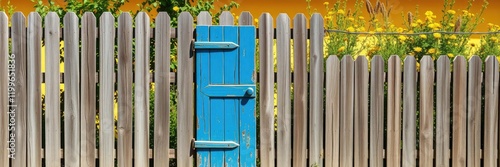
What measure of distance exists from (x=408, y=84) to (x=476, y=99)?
524mm

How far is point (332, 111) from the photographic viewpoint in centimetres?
611

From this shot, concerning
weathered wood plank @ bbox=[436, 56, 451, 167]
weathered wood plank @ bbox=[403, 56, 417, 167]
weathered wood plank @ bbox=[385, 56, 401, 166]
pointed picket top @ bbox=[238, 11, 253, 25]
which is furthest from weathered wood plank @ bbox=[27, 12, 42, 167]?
weathered wood plank @ bbox=[436, 56, 451, 167]

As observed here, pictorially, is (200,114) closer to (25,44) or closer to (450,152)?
(25,44)

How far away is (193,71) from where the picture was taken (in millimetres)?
6035

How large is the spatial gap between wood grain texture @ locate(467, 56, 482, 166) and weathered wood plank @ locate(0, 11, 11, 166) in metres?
3.19

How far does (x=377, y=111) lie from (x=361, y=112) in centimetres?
12

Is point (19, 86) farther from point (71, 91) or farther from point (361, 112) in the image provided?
point (361, 112)

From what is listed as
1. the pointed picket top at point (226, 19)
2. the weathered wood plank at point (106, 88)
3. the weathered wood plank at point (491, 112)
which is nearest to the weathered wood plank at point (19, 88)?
the weathered wood plank at point (106, 88)

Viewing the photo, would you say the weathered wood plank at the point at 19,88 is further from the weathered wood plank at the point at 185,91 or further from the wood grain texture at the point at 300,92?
the wood grain texture at the point at 300,92

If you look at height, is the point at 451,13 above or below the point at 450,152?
above

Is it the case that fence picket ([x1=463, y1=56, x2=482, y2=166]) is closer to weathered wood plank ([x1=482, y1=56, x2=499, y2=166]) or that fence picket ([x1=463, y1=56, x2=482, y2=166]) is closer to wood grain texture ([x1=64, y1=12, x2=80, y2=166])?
weathered wood plank ([x1=482, y1=56, x2=499, y2=166])

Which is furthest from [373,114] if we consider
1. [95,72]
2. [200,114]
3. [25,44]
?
[25,44]

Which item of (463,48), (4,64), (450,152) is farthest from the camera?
(463,48)

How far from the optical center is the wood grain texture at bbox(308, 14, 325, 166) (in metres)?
6.03
